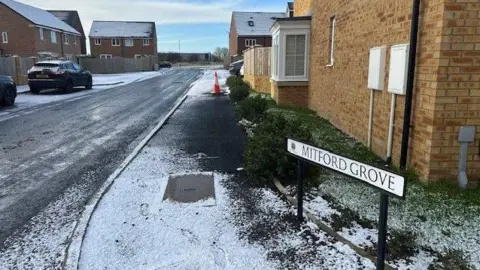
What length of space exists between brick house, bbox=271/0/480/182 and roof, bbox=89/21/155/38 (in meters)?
61.9

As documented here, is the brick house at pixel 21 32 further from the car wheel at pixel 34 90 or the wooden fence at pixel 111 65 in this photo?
the car wheel at pixel 34 90

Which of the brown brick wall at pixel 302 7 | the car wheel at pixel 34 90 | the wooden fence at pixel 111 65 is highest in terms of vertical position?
the brown brick wall at pixel 302 7

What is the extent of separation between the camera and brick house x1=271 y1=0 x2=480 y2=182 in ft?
15.1

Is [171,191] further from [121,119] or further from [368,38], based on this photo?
[121,119]

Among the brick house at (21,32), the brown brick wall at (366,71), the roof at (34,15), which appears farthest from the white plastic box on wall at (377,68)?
the roof at (34,15)

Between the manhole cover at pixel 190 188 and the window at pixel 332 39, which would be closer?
the manhole cover at pixel 190 188

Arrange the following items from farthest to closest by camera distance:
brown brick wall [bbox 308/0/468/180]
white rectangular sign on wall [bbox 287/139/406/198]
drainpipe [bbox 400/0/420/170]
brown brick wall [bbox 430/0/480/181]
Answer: drainpipe [bbox 400/0/420/170], brown brick wall [bbox 308/0/468/180], brown brick wall [bbox 430/0/480/181], white rectangular sign on wall [bbox 287/139/406/198]

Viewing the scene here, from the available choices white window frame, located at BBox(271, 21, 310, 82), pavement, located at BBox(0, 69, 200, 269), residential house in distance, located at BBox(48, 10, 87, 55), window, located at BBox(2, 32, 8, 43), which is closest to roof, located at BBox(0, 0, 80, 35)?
window, located at BBox(2, 32, 8, 43)

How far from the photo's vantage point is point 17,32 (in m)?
39.1

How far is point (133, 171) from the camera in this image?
6.03m

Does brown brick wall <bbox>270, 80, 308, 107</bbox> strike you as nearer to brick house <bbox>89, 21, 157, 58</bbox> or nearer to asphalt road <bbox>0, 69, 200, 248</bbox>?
asphalt road <bbox>0, 69, 200, 248</bbox>

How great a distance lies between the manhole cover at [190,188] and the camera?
16.1ft

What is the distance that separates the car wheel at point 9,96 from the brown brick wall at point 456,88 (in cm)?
1492

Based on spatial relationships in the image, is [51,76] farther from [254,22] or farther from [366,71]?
[254,22]
